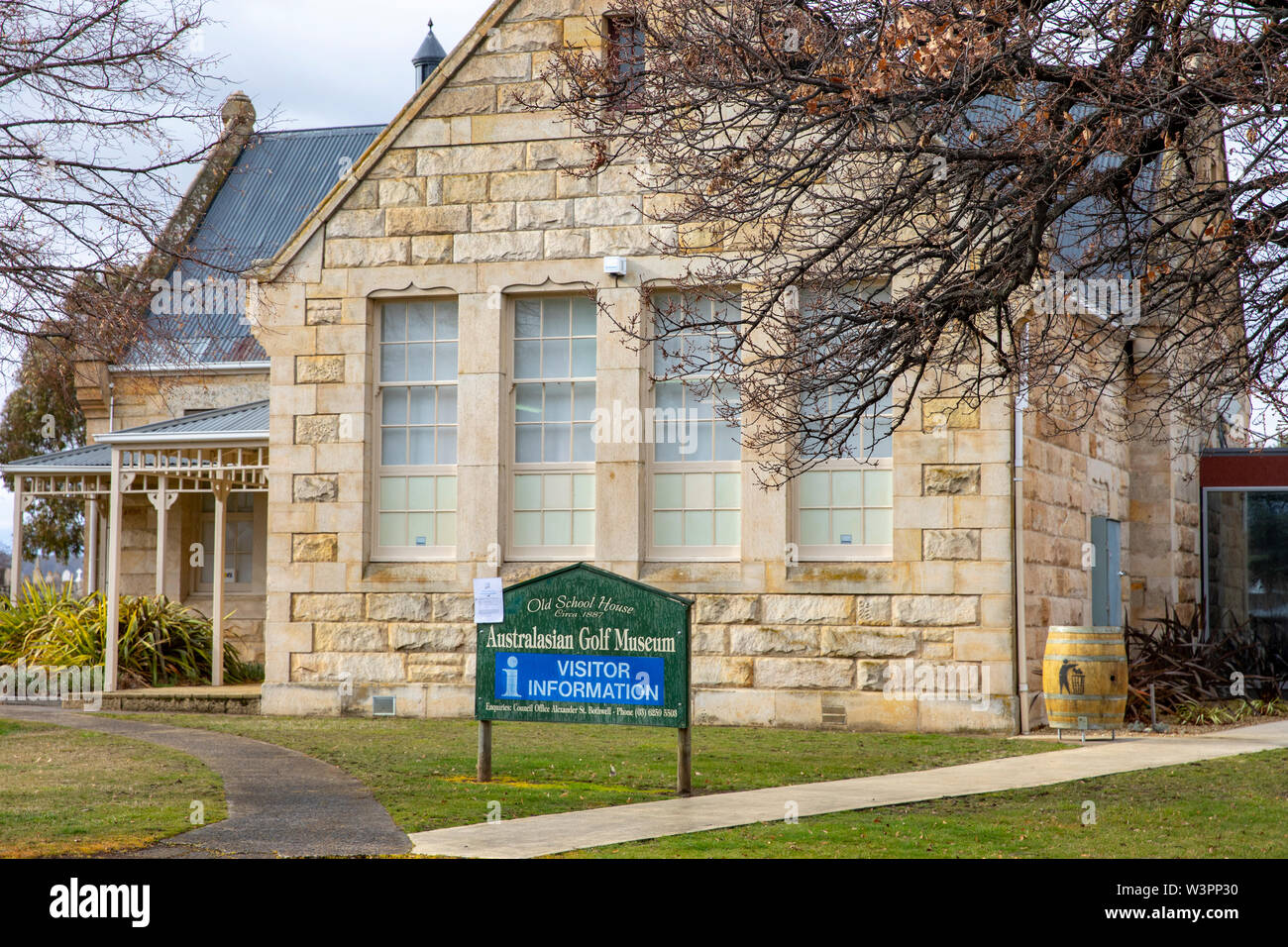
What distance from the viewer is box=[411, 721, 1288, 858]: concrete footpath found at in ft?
25.5

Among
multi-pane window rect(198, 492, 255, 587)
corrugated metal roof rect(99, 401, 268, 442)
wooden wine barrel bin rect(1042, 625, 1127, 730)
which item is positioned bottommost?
wooden wine barrel bin rect(1042, 625, 1127, 730)

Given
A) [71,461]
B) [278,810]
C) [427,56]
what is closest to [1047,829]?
[278,810]

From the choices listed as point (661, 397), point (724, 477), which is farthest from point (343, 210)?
point (724, 477)

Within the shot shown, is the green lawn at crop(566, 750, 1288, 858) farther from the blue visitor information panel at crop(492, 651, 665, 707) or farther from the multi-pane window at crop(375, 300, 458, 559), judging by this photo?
the multi-pane window at crop(375, 300, 458, 559)

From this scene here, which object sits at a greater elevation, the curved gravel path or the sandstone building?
the sandstone building

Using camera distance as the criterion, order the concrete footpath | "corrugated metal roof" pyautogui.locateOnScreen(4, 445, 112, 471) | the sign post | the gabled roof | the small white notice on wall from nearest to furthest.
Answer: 1. the concrete footpath
2. the sign post
3. the small white notice on wall
4. the gabled roof
5. "corrugated metal roof" pyautogui.locateOnScreen(4, 445, 112, 471)

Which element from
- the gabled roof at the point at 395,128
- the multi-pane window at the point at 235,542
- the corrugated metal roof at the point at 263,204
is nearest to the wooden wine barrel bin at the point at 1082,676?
the gabled roof at the point at 395,128

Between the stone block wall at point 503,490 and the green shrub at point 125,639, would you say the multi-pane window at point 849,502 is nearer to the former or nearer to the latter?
the stone block wall at point 503,490

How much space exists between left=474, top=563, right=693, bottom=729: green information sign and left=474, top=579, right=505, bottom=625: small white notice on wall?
6 cm

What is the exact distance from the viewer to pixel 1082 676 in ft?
44.0

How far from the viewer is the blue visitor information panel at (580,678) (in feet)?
32.4

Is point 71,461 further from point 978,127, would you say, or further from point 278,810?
point 978,127

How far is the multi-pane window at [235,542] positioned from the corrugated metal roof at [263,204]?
8.02ft

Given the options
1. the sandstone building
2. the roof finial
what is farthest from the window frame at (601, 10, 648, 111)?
the roof finial
